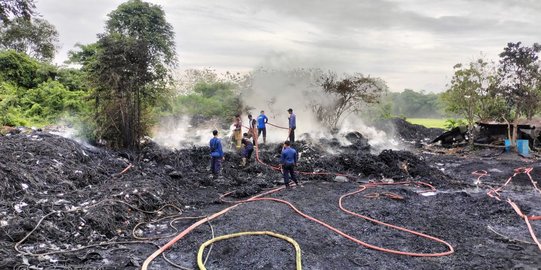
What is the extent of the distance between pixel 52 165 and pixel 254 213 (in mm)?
4880

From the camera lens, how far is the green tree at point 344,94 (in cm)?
1919

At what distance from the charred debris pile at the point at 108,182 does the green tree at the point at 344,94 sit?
14.5 ft

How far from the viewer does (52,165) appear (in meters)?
9.07

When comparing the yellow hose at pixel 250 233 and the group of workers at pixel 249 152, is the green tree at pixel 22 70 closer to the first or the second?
the group of workers at pixel 249 152

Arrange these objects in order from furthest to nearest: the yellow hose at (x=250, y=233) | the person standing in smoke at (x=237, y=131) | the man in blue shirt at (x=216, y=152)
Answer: the person standing in smoke at (x=237, y=131) → the man in blue shirt at (x=216, y=152) → the yellow hose at (x=250, y=233)

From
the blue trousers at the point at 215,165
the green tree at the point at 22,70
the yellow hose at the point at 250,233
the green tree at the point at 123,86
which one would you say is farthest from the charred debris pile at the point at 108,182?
the green tree at the point at 22,70

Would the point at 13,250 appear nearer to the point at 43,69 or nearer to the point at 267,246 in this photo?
the point at 267,246

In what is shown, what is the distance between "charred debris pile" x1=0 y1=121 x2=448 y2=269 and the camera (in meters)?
6.19

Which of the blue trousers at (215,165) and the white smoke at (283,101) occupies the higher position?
the white smoke at (283,101)

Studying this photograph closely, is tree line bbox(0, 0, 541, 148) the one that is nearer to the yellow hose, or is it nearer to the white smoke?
the white smoke

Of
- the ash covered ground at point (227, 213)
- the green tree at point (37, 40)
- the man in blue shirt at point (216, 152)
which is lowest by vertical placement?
the ash covered ground at point (227, 213)

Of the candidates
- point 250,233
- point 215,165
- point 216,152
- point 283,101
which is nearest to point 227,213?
point 250,233

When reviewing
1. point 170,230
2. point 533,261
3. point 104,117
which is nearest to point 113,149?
point 104,117

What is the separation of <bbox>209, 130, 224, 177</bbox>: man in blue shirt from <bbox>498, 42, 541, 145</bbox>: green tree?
12771 millimetres
